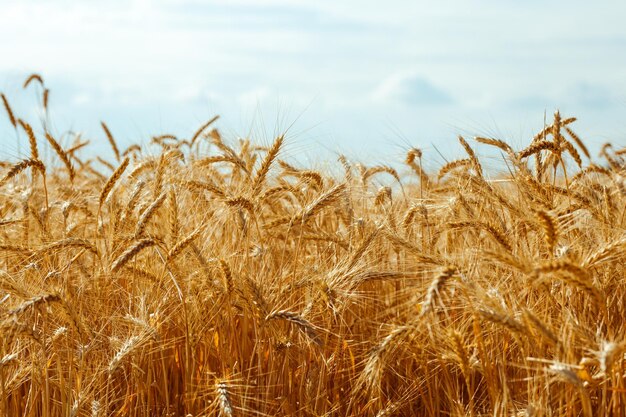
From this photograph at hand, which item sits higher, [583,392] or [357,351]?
[583,392]

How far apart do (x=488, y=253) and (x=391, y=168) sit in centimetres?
237

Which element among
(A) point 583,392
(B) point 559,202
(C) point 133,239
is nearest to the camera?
(A) point 583,392

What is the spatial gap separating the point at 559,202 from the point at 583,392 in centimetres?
154

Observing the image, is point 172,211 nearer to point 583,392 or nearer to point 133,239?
point 133,239

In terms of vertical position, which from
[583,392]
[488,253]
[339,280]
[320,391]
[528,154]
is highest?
[528,154]

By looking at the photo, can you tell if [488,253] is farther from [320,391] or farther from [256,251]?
[256,251]

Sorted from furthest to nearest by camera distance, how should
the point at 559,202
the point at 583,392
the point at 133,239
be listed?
the point at 559,202, the point at 133,239, the point at 583,392

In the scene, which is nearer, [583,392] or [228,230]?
[583,392]

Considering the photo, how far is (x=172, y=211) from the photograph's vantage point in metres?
2.81

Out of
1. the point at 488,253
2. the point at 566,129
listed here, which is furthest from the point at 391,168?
the point at 488,253

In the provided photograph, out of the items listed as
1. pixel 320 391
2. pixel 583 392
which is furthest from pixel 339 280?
pixel 583 392

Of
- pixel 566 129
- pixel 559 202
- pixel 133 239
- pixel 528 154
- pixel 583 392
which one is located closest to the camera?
pixel 583 392

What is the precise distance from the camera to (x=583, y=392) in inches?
74.9

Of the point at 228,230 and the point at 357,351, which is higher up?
the point at 228,230
